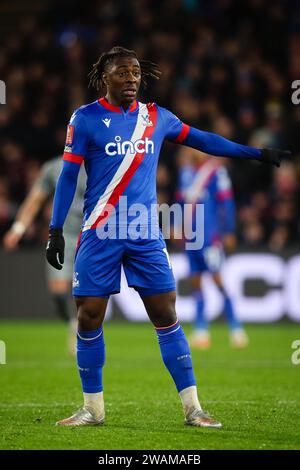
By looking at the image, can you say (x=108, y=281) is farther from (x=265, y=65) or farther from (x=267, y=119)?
(x=265, y=65)

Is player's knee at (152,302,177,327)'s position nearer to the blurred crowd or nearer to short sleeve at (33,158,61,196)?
short sleeve at (33,158,61,196)

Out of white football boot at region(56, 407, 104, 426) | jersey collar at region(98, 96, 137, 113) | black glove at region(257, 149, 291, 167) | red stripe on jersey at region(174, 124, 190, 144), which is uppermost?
jersey collar at region(98, 96, 137, 113)

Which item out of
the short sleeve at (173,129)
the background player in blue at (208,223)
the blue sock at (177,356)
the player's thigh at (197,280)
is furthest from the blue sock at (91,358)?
the player's thigh at (197,280)

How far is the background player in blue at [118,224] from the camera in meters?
6.13

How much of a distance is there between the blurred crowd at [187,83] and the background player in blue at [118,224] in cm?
835

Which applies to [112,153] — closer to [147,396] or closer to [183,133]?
[183,133]

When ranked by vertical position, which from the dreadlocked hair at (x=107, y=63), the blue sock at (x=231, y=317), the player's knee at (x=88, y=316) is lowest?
the blue sock at (x=231, y=317)

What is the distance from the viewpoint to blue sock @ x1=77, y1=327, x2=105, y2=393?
6258 mm

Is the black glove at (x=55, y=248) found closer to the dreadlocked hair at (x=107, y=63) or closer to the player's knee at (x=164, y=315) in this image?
the player's knee at (x=164, y=315)

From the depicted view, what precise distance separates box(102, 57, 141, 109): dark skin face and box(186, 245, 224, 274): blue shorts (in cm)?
612

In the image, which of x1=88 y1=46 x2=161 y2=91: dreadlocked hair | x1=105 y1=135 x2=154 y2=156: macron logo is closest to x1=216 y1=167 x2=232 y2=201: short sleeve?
x1=88 y1=46 x2=161 y2=91: dreadlocked hair

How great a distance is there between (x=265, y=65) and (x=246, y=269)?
4335mm

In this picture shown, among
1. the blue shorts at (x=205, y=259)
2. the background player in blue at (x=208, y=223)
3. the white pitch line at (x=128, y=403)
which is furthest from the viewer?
the blue shorts at (x=205, y=259)

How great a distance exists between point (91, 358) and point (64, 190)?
1.11 metres
